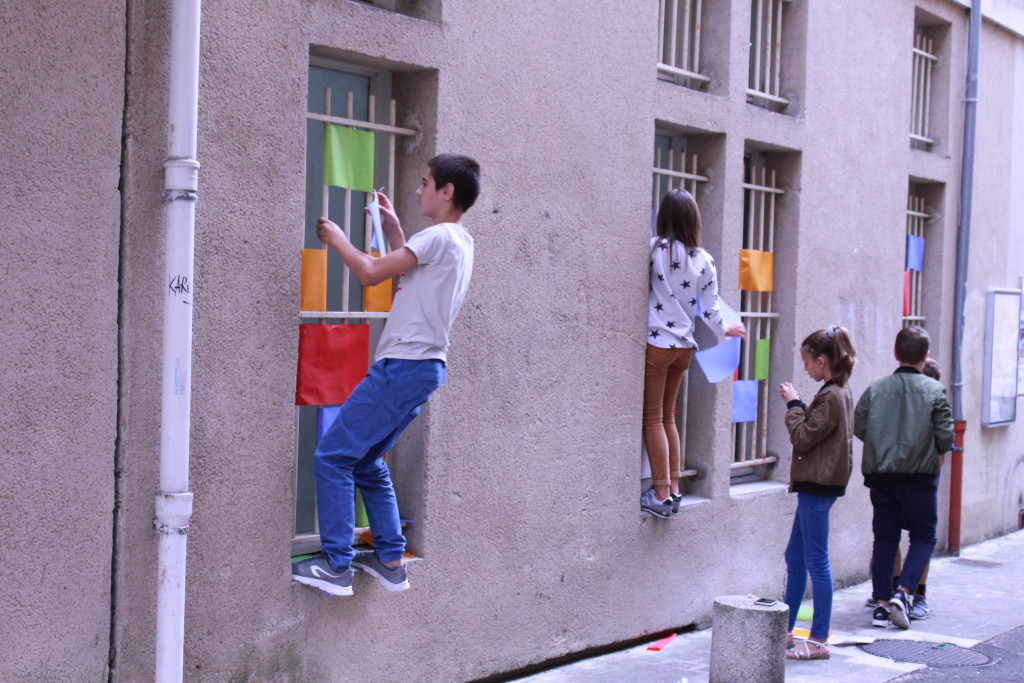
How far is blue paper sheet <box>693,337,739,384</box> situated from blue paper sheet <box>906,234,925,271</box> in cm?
324

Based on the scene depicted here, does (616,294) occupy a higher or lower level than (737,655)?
higher

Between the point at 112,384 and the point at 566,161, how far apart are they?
2.72 m

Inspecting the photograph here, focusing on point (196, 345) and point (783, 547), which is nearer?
point (196, 345)

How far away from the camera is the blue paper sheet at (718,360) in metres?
7.23

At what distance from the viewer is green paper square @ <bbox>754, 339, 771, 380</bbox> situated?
825cm

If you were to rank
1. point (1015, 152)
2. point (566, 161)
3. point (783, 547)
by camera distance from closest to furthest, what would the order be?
point (566, 161)
point (783, 547)
point (1015, 152)

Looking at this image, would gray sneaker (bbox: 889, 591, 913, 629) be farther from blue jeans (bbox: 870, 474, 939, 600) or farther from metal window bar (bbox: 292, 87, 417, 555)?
metal window bar (bbox: 292, 87, 417, 555)

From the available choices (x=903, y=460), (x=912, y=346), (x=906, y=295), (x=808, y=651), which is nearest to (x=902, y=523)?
(x=903, y=460)

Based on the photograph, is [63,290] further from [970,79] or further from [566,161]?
[970,79]

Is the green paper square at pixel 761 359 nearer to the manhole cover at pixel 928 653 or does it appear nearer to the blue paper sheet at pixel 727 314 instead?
the blue paper sheet at pixel 727 314

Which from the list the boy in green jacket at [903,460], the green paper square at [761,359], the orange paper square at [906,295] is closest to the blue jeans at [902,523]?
the boy in green jacket at [903,460]

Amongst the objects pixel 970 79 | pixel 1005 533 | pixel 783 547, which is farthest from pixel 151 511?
pixel 1005 533

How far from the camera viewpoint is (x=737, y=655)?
5781 millimetres

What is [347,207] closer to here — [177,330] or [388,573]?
[177,330]
